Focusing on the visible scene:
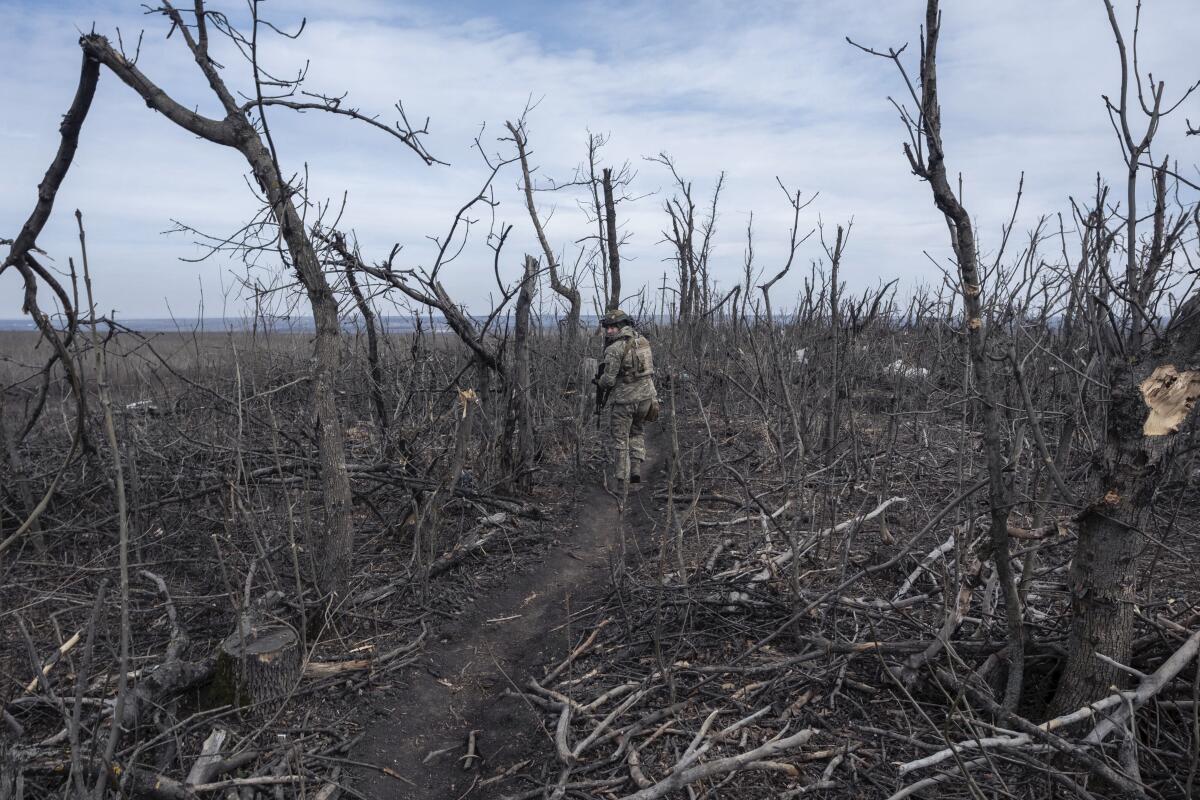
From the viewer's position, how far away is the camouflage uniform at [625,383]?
722cm

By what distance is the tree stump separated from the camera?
3.37 metres

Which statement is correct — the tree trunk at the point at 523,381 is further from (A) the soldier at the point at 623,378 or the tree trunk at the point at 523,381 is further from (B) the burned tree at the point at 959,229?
(B) the burned tree at the point at 959,229

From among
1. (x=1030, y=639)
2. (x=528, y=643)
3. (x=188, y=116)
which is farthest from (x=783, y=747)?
(x=188, y=116)

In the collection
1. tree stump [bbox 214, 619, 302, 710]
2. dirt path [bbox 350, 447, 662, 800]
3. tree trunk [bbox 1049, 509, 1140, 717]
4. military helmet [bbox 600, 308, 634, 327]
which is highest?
military helmet [bbox 600, 308, 634, 327]

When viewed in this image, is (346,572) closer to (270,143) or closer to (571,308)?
(270,143)

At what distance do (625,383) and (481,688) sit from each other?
12.7 ft

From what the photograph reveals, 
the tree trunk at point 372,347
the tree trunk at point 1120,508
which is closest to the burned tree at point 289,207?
the tree trunk at point 372,347

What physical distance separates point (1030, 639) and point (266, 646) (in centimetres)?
335

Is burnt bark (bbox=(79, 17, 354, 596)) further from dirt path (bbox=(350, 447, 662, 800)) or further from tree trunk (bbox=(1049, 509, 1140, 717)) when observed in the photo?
tree trunk (bbox=(1049, 509, 1140, 717))

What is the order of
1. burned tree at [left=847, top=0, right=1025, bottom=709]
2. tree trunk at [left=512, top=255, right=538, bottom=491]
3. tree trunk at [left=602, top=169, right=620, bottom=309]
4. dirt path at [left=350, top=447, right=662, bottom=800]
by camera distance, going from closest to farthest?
burned tree at [left=847, top=0, right=1025, bottom=709], dirt path at [left=350, top=447, right=662, bottom=800], tree trunk at [left=512, top=255, right=538, bottom=491], tree trunk at [left=602, top=169, right=620, bottom=309]

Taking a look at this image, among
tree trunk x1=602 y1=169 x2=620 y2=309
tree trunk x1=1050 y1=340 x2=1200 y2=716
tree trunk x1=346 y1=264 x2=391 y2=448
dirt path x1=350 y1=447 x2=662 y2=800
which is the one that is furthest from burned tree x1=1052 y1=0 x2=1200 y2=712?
tree trunk x1=602 y1=169 x2=620 y2=309

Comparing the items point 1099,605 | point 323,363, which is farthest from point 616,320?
point 1099,605

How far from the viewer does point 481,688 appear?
3.96 meters

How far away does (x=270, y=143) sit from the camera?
403 centimetres
